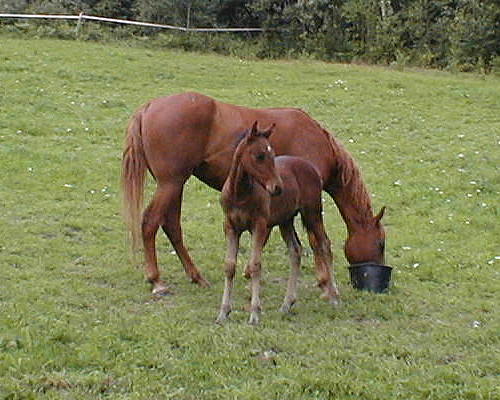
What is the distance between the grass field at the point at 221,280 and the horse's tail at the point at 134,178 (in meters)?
0.56

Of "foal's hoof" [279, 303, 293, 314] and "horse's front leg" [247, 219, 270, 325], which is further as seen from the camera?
"foal's hoof" [279, 303, 293, 314]

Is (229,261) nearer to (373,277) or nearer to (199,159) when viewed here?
(199,159)

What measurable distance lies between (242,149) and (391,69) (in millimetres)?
19761

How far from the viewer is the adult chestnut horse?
7.38 metres

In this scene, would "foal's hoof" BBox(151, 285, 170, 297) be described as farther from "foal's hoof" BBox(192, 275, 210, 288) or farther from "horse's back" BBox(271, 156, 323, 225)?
"horse's back" BBox(271, 156, 323, 225)

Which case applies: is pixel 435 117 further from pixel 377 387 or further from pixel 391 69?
pixel 377 387

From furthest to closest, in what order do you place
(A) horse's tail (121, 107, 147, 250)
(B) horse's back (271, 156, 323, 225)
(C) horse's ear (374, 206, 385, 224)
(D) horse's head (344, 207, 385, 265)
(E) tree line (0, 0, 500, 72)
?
(E) tree line (0, 0, 500, 72)
(D) horse's head (344, 207, 385, 265)
(C) horse's ear (374, 206, 385, 224)
(A) horse's tail (121, 107, 147, 250)
(B) horse's back (271, 156, 323, 225)

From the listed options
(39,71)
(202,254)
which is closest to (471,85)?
(39,71)

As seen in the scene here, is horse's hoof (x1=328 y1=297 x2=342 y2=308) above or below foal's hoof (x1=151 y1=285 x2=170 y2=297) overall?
above

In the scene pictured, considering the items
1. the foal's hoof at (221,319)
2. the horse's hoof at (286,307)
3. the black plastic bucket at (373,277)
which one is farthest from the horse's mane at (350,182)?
the foal's hoof at (221,319)

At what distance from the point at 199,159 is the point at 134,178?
644mm

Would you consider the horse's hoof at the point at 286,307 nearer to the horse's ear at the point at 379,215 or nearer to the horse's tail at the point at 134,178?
the horse's ear at the point at 379,215

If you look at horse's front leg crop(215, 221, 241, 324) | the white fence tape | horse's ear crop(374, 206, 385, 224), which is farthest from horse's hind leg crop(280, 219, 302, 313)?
the white fence tape

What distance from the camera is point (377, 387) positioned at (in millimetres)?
4918
